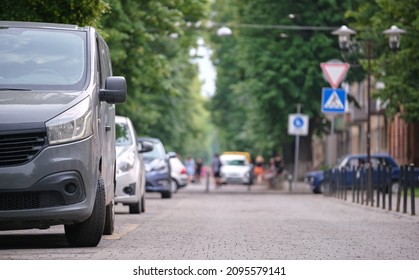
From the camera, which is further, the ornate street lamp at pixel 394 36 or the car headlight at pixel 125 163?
the ornate street lamp at pixel 394 36

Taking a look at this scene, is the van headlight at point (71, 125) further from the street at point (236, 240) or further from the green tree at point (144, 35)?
the green tree at point (144, 35)

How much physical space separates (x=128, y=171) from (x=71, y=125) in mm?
11327

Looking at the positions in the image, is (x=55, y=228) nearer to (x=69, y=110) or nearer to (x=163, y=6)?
(x=69, y=110)

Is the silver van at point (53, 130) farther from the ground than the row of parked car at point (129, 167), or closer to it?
farther from the ground

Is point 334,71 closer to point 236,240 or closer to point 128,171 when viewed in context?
point 128,171

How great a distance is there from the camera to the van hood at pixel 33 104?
42.4ft

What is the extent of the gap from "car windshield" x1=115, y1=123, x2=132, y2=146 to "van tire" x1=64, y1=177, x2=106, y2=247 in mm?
11359

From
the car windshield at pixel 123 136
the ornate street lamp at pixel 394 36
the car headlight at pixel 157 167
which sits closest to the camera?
the car windshield at pixel 123 136

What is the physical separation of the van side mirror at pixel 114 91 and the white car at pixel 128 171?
938cm

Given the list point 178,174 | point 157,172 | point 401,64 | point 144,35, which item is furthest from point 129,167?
point 178,174

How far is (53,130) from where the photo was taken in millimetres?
12930

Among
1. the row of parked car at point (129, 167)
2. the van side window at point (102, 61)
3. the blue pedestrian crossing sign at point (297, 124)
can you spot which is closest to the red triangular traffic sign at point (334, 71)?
the blue pedestrian crossing sign at point (297, 124)

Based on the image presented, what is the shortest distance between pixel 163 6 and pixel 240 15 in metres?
22.5
